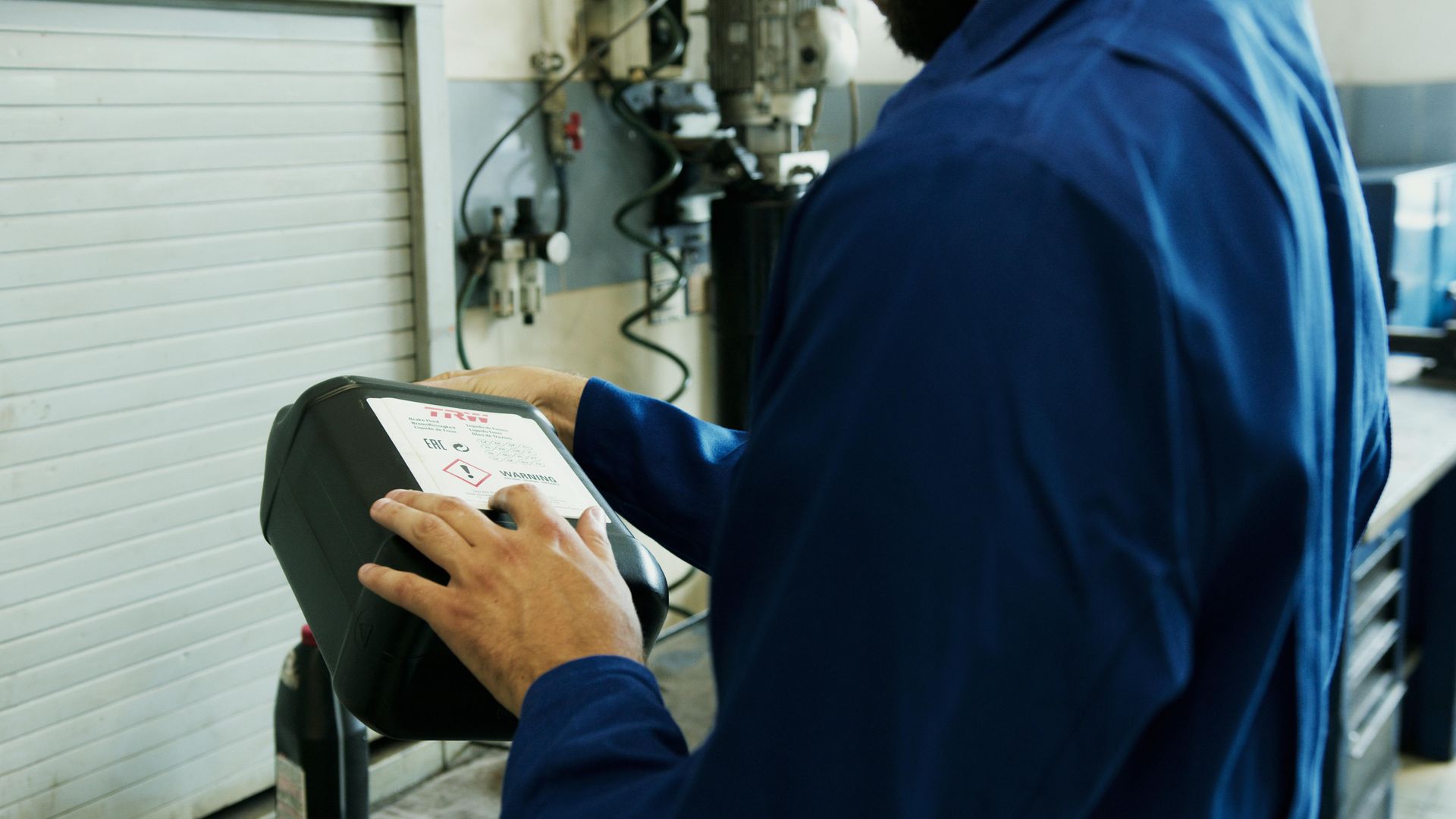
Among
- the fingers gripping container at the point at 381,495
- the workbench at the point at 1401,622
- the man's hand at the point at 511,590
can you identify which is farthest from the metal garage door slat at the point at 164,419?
the workbench at the point at 1401,622

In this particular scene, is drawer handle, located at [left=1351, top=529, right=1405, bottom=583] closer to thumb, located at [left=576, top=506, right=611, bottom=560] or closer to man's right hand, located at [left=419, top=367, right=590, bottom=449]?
man's right hand, located at [left=419, top=367, right=590, bottom=449]

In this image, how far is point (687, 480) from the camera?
1084 mm

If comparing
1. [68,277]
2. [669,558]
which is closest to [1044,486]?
[68,277]

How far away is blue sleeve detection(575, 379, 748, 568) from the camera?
3.52ft

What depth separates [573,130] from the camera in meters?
2.10

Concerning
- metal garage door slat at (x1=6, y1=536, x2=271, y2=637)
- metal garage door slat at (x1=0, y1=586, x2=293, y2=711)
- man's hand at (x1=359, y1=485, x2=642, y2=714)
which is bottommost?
metal garage door slat at (x1=0, y1=586, x2=293, y2=711)

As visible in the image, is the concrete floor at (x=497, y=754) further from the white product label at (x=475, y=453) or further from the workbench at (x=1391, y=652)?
the white product label at (x=475, y=453)

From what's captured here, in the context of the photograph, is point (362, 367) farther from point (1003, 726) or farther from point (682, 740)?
point (1003, 726)

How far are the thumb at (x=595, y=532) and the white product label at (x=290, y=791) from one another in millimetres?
733

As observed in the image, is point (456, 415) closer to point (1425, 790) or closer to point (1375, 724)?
point (1375, 724)

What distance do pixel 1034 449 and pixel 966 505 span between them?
0.04 metres

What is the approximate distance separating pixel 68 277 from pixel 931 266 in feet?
3.70

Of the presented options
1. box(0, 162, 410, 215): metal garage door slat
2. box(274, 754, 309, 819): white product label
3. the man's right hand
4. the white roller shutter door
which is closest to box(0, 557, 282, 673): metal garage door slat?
the white roller shutter door

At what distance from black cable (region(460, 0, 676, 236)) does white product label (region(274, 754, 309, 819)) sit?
88cm
